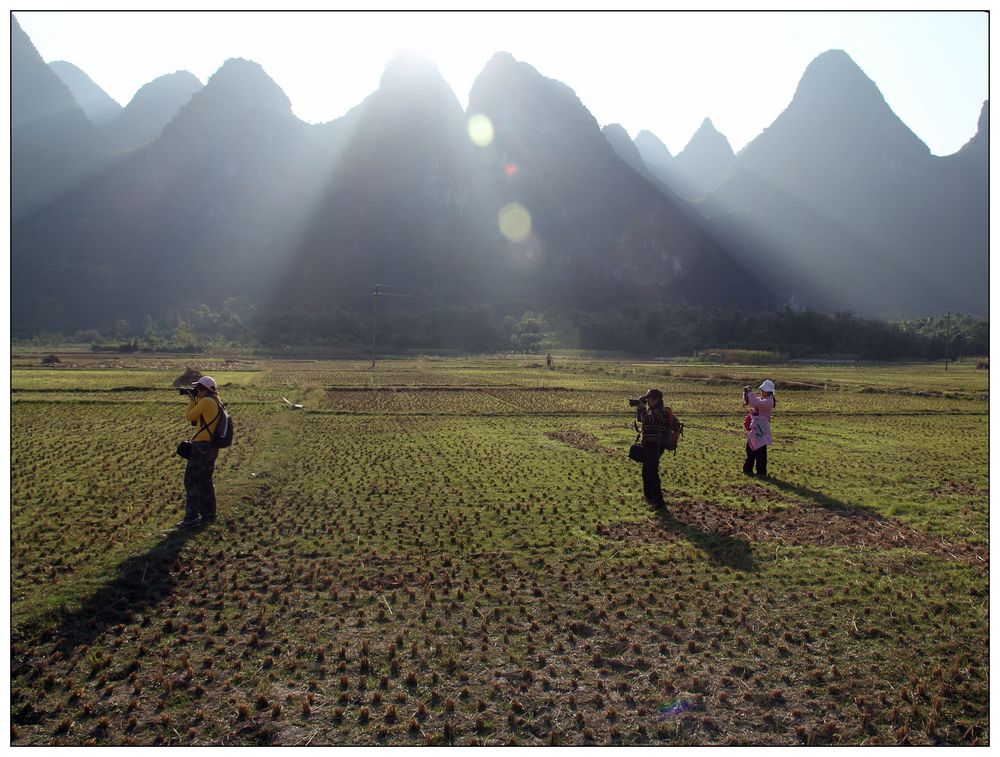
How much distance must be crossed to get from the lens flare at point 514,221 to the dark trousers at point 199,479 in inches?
5903

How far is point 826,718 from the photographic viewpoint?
15.2 ft

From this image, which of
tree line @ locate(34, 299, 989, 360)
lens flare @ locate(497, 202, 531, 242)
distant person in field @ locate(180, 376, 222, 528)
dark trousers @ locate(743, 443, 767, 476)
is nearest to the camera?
distant person in field @ locate(180, 376, 222, 528)

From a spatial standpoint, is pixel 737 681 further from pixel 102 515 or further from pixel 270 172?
pixel 270 172

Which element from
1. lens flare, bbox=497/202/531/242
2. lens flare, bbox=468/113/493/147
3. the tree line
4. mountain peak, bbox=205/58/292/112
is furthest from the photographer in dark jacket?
mountain peak, bbox=205/58/292/112

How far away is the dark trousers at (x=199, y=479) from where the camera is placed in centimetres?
884

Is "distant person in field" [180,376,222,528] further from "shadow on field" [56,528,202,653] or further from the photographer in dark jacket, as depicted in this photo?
the photographer in dark jacket

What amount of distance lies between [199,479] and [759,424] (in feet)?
32.0

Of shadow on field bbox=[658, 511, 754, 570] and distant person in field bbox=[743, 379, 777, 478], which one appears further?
distant person in field bbox=[743, 379, 777, 478]

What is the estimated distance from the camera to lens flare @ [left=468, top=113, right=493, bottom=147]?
172 m

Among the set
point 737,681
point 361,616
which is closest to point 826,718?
point 737,681

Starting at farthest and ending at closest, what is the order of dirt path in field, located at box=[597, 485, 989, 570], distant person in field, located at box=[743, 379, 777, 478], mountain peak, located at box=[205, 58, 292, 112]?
mountain peak, located at box=[205, 58, 292, 112]
distant person in field, located at box=[743, 379, 777, 478]
dirt path in field, located at box=[597, 485, 989, 570]

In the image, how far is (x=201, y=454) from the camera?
29.1 feet

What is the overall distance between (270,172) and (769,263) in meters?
126

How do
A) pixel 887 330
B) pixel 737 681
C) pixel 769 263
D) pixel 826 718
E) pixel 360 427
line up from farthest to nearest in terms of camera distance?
1. pixel 769 263
2. pixel 887 330
3. pixel 360 427
4. pixel 737 681
5. pixel 826 718
